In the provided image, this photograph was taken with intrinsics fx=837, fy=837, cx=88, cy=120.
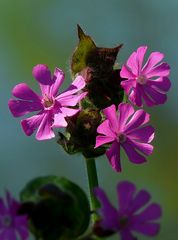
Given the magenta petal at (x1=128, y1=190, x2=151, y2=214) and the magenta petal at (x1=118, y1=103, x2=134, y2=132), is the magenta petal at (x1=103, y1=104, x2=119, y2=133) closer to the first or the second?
the magenta petal at (x1=118, y1=103, x2=134, y2=132)

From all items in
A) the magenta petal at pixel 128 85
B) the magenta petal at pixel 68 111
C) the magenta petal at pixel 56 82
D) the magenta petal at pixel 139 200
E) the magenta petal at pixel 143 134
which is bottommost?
the magenta petal at pixel 139 200

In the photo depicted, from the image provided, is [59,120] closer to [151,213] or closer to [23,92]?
[23,92]

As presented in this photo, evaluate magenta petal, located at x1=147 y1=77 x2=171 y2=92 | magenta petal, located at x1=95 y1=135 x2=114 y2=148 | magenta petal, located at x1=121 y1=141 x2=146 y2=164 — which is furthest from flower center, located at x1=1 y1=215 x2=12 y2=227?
magenta petal, located at x1=147 y1=77 x2=171 y2=92

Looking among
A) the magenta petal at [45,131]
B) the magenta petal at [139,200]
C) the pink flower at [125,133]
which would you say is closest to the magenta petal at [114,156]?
the pink flower at [125,133]

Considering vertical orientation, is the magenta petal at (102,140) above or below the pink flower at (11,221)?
above

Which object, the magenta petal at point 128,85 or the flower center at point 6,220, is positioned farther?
the magenta petal at point 128,85

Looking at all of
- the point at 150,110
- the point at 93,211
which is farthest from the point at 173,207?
the point at 93,211

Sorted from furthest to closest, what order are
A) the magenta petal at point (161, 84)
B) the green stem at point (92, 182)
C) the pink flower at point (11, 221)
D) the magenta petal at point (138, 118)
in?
the magenta petal at point (161, 84) < the magenta petal at point (138, 118) < the green stem at point (92, 182) < the pink flower at point (11, 221)

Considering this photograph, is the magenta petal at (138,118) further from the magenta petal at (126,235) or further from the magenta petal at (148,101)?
the magenta petal at (126,235)
